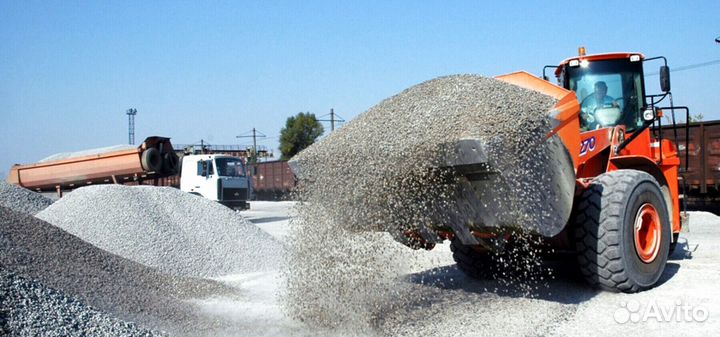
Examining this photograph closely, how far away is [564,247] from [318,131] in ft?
131

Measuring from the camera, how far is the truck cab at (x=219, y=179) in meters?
15.6

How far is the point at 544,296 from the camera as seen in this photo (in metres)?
4.70

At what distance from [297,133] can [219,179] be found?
27469 mm

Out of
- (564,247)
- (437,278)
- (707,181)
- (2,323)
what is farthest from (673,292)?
(707,181)

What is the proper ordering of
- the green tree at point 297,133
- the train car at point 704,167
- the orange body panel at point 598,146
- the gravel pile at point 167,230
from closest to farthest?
the orange body panel at point 598,146 < the gravel pile at point 167,230 < the train car at point 704,167 < the green tree at point 297,133

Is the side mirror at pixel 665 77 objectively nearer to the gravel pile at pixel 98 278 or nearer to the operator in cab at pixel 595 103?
the operator in cab at pixel 595 103

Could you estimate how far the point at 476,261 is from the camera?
18.3ft

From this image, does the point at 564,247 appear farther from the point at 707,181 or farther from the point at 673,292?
the point at 707,181

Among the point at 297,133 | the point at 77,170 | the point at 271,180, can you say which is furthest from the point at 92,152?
the point at 297,133

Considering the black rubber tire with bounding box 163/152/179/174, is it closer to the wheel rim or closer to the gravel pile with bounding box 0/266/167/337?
the gravel pile with bounding box 0/266/167/337

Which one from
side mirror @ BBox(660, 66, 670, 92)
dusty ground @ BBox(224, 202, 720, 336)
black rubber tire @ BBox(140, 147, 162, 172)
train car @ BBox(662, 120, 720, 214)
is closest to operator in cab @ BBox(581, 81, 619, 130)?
side mirror @ BBox(660, 66, 670, 92)

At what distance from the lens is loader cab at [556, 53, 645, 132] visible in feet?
18.2

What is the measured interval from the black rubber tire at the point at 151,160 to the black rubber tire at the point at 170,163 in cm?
27

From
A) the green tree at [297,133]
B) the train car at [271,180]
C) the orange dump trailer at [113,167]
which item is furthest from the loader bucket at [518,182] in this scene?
the green tree at [297,133]
